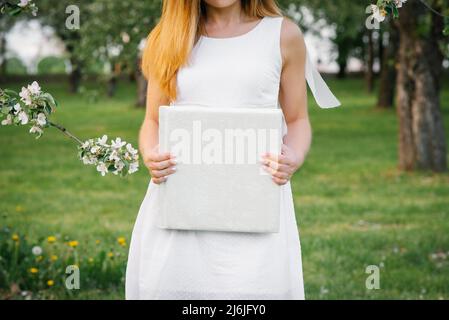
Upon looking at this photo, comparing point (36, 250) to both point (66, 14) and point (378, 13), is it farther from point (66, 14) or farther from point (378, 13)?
point (66, 14)

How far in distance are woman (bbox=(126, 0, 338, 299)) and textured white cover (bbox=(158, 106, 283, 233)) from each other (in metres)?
0.05

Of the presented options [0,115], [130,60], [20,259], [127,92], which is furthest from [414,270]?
[127,92]

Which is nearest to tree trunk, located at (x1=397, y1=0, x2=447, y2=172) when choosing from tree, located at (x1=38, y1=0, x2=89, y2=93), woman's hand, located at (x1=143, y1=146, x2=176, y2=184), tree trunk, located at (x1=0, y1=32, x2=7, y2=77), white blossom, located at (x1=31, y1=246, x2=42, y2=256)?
tree, located at (x1=38, y1=0, x2=89, y2=93)

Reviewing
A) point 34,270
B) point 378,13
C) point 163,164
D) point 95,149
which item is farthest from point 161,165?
point 34,270

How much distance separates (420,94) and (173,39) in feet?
27.0

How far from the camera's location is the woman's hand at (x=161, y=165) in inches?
95.3

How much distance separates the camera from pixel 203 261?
255cm

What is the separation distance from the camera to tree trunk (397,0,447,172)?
33.6 feet

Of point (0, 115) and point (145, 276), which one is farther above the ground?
point (0, 115)

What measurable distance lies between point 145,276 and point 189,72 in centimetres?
70

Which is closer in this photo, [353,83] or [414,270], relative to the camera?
[414,270]

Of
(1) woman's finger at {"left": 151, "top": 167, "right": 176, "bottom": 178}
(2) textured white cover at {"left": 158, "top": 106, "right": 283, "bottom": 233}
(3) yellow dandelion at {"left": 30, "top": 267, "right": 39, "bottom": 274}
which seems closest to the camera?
(2) textured white cover at {"left": 158, "top": 106, "right": 283, "bottom": 233}

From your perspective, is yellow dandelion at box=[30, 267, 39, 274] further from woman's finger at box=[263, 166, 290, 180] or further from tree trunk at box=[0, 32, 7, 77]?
tree trunk at box=[0, 32, 7, 77]
